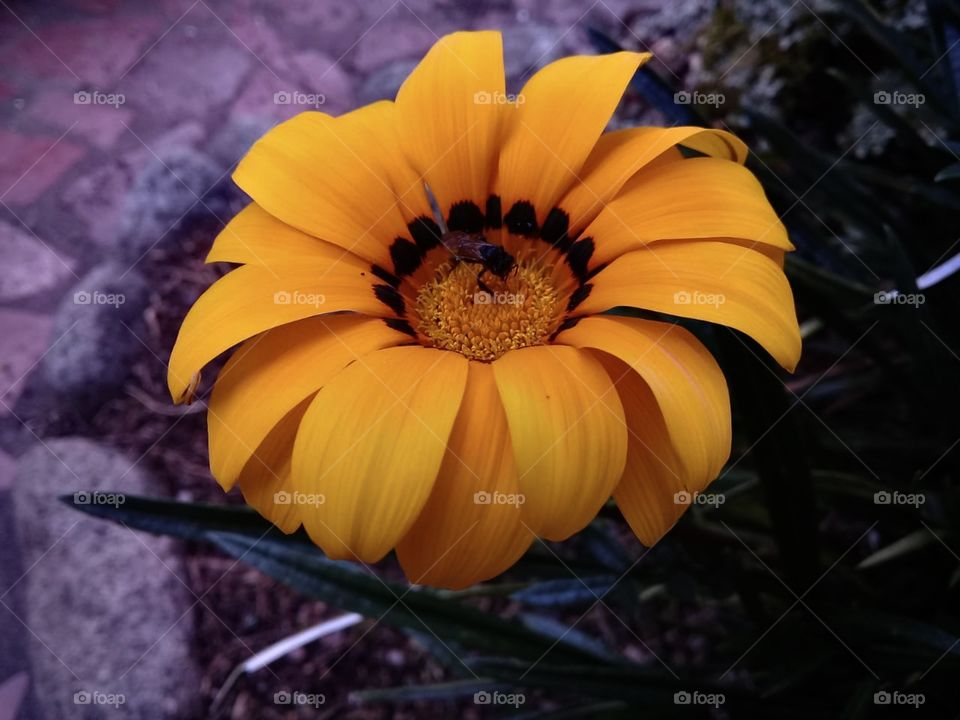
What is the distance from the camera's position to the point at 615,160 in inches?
29.9

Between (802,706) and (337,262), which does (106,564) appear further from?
(802,706)

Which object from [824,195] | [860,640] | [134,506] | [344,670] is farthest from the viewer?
[344,670]

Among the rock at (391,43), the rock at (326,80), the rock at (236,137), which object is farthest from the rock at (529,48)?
the rock at (236,137)

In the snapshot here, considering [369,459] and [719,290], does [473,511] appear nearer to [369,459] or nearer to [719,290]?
[369,459]

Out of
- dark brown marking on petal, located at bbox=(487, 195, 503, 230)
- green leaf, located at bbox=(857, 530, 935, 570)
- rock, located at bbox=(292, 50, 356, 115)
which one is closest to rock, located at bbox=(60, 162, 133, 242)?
rock, located at bbox=(292, 50, 356, 115)

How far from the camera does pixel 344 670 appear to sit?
4.64ft

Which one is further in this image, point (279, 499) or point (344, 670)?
point (344, 670)

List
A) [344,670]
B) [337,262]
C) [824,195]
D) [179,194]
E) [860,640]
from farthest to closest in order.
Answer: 1. [179,194]
2. [344,670]
3. [824,195]
4. [860,640]
5. [337,262]

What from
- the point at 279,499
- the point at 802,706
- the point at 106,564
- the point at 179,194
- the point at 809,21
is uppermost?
the point at 809,21

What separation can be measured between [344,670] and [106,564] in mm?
469

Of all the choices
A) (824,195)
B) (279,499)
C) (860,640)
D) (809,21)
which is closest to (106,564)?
(279,499)

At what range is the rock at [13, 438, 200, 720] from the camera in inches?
53.8

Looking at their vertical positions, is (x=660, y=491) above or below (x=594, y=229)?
below

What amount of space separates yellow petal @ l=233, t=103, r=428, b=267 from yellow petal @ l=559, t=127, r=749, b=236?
17cm
